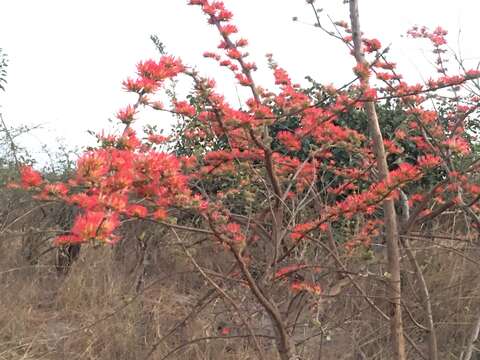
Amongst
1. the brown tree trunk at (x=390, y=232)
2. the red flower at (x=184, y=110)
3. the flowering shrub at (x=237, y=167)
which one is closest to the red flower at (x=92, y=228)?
the flowering shrub at (x=237, y=167)

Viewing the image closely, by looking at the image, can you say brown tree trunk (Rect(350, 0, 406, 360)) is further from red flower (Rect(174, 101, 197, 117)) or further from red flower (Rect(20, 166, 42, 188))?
red flower (Rect(20, 166, 42, 188))

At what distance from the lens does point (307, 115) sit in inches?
94.5

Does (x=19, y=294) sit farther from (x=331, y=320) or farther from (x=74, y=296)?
(x=331, y=320)

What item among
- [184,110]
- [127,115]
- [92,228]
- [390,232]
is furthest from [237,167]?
[92,228]

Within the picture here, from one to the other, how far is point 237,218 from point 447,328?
1476mm

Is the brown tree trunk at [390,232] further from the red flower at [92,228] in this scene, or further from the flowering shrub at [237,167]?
the red flower at [92,228]

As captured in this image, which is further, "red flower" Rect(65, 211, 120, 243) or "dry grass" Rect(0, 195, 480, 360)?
"dry grass" Rect(0, 195, 480, 360)

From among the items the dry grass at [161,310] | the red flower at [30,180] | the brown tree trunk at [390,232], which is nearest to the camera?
the red flower at [30,180]

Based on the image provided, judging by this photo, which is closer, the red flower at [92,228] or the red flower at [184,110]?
the red flower at [92,228]

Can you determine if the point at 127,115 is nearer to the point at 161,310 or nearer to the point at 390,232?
the point at 390,232

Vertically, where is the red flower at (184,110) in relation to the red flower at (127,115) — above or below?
above

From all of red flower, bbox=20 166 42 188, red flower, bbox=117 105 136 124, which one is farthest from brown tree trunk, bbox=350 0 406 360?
red flower, bbox=20 166 42 188

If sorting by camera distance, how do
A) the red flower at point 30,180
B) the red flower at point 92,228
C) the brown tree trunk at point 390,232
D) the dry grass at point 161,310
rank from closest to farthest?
the red flower at point 92,228
the red flower at point 30,180
the brown tree trunk at point 390,232
the dry grass at point 161,310

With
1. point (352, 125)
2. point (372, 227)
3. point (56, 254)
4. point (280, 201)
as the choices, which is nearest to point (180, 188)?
point (280, 201)
